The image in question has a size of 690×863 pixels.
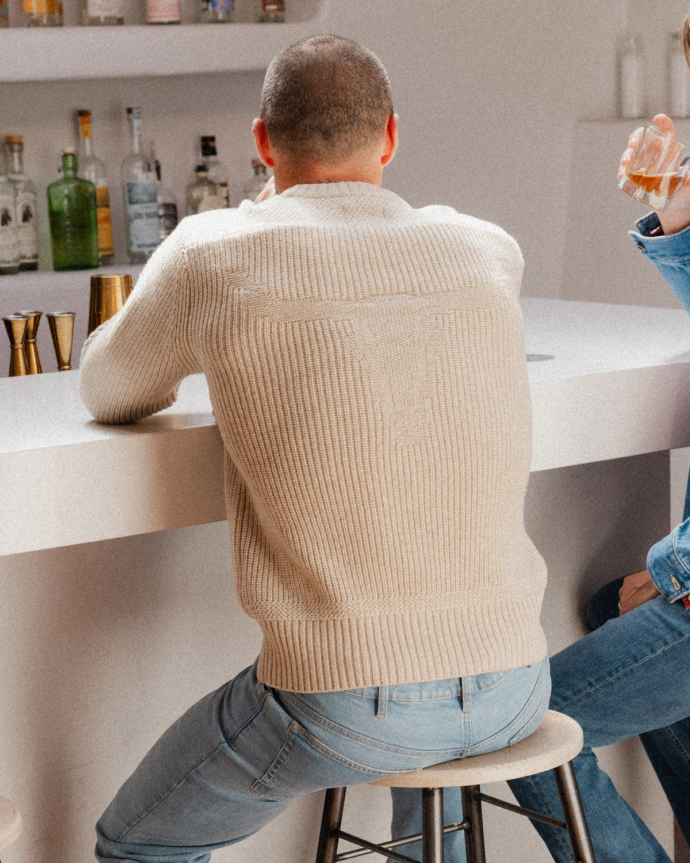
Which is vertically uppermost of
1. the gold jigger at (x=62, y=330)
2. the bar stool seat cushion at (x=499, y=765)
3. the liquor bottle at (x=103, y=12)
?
the liquor bottle at (x=103, y=12)

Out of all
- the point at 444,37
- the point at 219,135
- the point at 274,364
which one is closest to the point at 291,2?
the point at 219,135

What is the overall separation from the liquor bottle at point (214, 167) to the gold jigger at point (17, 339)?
1142 mm

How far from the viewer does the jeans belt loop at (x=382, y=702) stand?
1002 mm

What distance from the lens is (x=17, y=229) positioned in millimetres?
2469

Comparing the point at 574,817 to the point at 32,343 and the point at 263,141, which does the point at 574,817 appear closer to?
the point at 263,141

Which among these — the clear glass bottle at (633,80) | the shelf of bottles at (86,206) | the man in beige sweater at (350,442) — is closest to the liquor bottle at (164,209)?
the shelf of bottles at (86,206)

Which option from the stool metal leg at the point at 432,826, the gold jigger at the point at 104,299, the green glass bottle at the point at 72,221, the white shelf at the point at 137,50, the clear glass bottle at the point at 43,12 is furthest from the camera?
the green glass bottle at the point at 72,221

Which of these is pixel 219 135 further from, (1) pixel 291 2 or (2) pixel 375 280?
(2) pixel 375 280

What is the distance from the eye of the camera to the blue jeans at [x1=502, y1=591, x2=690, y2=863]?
129cm

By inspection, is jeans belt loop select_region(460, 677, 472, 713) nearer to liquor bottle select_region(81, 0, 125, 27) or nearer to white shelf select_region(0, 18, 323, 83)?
white shelf select_region(0, 18, 323, 83)

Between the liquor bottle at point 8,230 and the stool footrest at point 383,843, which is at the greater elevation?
the liquor bottle at point 8,230

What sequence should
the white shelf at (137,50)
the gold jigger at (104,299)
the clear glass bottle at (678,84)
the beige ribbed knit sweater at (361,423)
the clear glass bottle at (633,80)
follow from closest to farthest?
the beige ribbed knit sweater at (361,423) → the gold jigger at (104,299) → the white shelf at (137,50) → the clear glass bottle at (678,84) → the clear glass bottle at (633,80)

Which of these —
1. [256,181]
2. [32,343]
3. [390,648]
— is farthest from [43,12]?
[390,648]

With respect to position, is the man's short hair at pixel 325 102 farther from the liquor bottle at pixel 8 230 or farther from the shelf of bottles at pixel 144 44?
the liquor bottle at pixel 8 230
